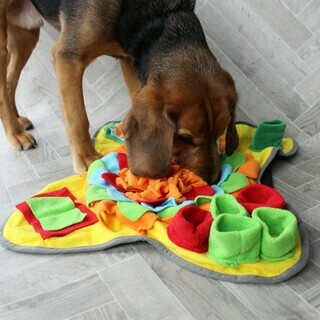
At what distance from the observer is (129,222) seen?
222cm

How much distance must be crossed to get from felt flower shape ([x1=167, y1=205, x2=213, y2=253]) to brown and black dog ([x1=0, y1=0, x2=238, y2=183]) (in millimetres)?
289

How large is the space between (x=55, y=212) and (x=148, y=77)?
76cm

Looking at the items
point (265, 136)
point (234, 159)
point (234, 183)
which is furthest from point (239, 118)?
point (234, 183)

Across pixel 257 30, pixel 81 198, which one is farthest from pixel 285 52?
pixel 81 198

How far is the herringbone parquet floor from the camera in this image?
1.92m

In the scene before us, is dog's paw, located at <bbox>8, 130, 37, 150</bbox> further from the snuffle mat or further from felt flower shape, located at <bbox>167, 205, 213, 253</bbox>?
felt flower shape, located at <bbox>167, 205, 213, 253</bbox>

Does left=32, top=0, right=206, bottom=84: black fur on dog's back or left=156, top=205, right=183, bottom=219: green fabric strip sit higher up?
left=32, top=0, right=206, bottom=84: black fur on dog's back

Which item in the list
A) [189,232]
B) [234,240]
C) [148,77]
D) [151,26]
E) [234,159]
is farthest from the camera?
[234,159]

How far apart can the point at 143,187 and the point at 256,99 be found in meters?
1.19

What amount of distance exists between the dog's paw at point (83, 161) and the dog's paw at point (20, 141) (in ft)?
1.53

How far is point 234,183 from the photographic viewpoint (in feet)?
7.95

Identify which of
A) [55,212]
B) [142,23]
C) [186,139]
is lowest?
[55,212]

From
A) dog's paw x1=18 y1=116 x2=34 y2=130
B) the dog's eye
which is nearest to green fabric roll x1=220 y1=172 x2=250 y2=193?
the dog's eye

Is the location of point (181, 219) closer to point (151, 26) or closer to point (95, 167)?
point (95, 167)
